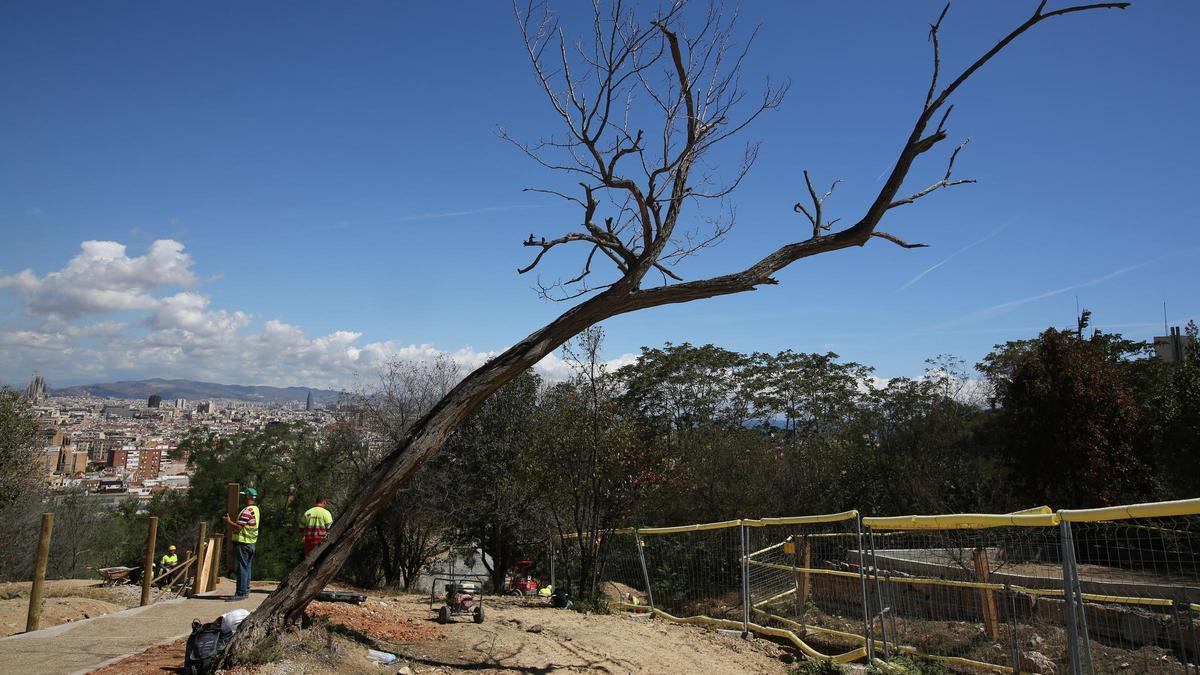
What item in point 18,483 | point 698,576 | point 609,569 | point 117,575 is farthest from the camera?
point 18,483

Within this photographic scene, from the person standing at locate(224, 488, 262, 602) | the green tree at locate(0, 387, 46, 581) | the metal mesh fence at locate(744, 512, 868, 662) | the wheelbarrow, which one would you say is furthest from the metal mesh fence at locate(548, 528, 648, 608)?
the green tree at locate(0, 387, 46, 581)

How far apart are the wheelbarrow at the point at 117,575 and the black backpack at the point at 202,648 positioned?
32.4 ft

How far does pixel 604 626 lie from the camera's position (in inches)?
370

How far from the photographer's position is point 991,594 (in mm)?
6941

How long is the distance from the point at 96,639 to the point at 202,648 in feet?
7.97

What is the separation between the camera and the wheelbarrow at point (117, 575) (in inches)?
540

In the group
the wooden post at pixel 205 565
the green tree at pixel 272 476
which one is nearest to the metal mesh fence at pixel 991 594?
the wooden post at pixel 205 565

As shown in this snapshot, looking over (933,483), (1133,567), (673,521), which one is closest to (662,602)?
(1133,567)

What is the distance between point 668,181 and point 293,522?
27.2 m

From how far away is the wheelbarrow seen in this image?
45.0 feet

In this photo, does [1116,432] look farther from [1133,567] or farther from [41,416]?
[41,416]

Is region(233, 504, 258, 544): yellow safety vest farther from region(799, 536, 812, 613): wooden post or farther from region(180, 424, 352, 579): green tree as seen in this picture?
region(180, 424, 352, 579): green tree

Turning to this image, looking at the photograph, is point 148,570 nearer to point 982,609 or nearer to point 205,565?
point 205,565

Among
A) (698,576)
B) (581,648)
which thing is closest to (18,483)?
(698,576)
